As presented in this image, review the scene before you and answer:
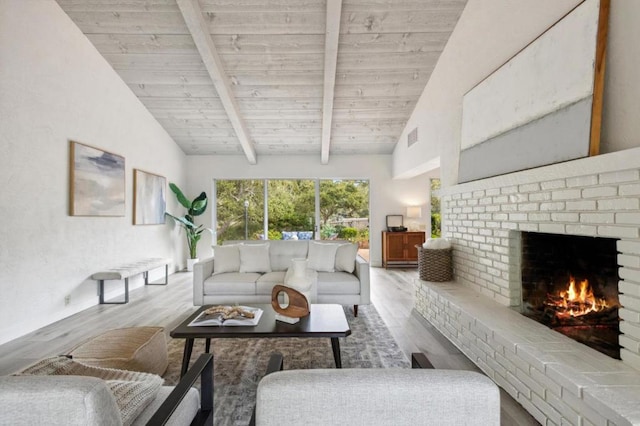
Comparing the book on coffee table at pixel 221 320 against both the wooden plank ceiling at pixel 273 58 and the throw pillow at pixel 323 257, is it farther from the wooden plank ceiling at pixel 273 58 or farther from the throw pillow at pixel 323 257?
the wooden plank ceiling at pixel 273 58

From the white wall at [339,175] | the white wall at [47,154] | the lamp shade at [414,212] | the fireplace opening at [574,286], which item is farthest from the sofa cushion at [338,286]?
the lamp shade at [414,212]

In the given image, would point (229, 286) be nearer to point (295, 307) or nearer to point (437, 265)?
point (295, 307)

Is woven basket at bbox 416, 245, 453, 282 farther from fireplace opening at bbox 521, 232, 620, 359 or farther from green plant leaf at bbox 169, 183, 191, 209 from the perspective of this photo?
green plant leaf at bbox 169, 183, 191, 209

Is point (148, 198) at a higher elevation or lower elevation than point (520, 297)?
higher

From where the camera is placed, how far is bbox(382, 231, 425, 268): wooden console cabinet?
681 cm

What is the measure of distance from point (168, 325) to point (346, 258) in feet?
6.70

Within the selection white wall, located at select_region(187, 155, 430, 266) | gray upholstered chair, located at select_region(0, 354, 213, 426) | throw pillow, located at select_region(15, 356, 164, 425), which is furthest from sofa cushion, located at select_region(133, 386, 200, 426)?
white wall, located at select_region(187, 155, 430, 266)

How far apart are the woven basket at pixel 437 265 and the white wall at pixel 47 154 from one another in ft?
13.1

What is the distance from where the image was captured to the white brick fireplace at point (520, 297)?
1558 millimetres

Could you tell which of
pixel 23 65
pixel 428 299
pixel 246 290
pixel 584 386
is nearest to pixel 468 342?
pixel 428 299

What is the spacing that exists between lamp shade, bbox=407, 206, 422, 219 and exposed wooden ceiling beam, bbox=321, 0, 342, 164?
248 centimetres

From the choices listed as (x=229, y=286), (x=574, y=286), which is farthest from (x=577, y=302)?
(x=229, y=286)

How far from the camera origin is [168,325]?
11.2 feet

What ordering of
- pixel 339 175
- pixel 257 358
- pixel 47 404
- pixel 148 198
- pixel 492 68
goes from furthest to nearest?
pixel 339 175 < pixel 148 198 < pixel 492 68 < pixel 257 358 < pixel 47 404
